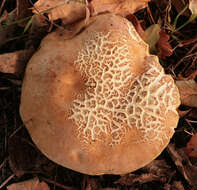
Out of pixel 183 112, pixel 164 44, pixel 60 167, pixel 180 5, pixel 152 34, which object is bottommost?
pixel 60 167

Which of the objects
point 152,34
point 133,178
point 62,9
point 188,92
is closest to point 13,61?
point 62,9

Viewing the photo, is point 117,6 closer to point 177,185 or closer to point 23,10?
point 23,10

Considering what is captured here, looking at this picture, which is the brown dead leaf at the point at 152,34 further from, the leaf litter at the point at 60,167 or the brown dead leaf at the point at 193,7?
the brown dead leaf at the point at 193,7

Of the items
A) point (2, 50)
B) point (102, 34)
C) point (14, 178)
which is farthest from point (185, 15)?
point (14, 178)

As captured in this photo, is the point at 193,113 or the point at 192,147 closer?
the point at 192,147

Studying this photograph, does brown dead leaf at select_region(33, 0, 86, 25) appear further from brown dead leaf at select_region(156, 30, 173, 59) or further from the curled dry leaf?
brown dead leaf at select_region(156, 30, 173, 59)

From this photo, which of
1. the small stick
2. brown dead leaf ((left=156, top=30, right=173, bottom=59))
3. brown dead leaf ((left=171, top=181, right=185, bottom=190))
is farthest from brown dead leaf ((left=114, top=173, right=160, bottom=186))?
brown dead leaf ((left=156, top=30, right=173, bottom=59))

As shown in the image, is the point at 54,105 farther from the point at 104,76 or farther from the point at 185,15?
the point at 185,15
